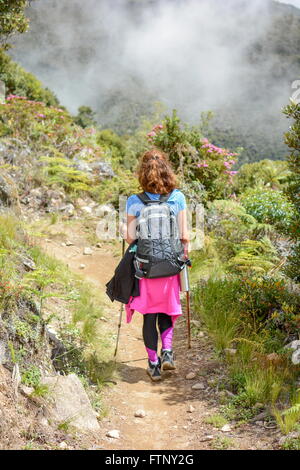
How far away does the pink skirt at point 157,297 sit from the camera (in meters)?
3.82

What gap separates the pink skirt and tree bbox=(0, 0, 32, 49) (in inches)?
168

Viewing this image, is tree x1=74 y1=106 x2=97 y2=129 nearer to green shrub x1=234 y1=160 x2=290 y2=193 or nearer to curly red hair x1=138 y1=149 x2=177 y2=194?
green shrub x1=234 y1=160 x2=290 y2=193

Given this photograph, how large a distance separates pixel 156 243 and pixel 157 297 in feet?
1.65

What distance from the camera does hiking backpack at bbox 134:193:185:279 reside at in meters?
3.65

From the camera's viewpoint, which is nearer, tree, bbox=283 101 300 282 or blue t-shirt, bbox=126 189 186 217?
blue t-shirt, bbox=126 189 186 217

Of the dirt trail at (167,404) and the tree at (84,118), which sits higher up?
the tree at (84,118)

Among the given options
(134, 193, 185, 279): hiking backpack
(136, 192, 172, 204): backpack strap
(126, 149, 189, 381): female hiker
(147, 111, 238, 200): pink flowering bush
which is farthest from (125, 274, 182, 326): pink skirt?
(147, 111, 238, 200): pink flowering bush

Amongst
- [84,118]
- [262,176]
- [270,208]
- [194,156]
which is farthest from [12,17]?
[84,118]

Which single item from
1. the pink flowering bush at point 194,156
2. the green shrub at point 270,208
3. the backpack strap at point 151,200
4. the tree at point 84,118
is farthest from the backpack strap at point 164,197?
the tree at point 84,118

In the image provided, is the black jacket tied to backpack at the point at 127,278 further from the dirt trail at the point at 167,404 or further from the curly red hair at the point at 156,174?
the dirt trail at the point at 167,404

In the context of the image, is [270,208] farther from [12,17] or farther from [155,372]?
[12,17]

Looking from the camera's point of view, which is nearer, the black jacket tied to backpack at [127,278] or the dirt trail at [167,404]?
the dirt trail at [167,404]

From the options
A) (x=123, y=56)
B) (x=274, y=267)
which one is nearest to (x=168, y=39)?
(x=123, y=56)

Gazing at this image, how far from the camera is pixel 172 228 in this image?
3.74m
